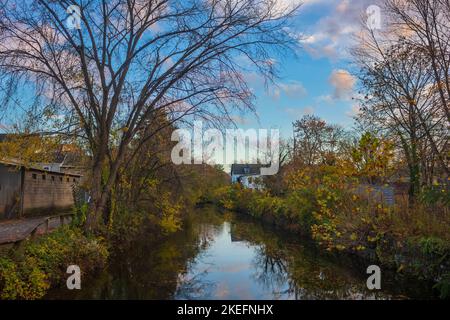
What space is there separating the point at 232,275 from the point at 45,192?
15.7 m

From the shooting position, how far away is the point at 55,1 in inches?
479

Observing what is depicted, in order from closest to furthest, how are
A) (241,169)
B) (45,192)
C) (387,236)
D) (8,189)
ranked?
1. (387,236)
2. (8,189)
3. (45,192)
4. (241,169)

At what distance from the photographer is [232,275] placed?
13.1 meters

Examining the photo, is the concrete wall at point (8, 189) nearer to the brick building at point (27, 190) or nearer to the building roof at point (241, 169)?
the brick building at point (27, 190)

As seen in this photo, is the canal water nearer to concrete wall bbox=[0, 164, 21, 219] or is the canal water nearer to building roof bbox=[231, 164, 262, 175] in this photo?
concrete wall bbox=[0, 164, 21, 219]

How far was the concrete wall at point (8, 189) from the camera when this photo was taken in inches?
773

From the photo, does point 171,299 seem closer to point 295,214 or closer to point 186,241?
point 186,241

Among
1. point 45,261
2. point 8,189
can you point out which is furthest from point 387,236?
point 8,189

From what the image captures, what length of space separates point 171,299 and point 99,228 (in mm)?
6263

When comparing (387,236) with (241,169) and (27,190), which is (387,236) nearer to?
(27,190)

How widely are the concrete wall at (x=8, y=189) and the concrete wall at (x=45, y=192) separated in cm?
55

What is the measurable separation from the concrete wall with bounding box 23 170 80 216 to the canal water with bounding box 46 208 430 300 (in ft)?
24.4

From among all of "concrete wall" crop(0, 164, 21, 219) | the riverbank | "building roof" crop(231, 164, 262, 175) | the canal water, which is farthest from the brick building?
"building roof" crop(231, 164, 262, 175)
